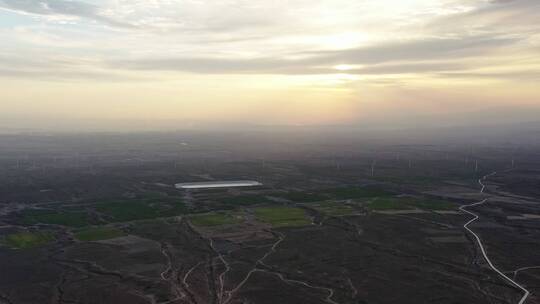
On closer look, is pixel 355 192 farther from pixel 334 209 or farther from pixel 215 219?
pixel 215 219

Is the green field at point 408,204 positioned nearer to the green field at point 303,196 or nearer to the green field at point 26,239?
the green field at point 303,196

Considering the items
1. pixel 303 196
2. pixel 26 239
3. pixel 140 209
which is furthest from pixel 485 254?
pixel 26 239

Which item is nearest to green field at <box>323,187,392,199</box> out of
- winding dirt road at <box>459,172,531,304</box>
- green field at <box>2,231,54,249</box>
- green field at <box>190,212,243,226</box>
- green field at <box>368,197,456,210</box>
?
green field at <box>368,197,456,210</box>

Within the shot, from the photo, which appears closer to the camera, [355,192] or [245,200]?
[245,200]

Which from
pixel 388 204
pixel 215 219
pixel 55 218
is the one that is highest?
pixel 388 204

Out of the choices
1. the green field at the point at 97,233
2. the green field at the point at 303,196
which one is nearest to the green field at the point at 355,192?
the green field at the point at 303,196

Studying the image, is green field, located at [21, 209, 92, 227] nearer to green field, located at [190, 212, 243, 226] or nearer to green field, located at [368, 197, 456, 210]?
green field, located at [190, 212, 243, 226]
